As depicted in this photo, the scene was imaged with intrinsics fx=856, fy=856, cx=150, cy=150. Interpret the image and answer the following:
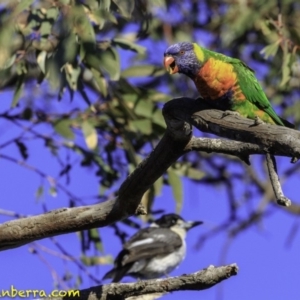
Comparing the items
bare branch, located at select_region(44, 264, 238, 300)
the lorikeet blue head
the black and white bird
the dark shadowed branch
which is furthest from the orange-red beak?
the black and white bird

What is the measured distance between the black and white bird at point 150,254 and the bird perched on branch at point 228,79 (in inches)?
76.3

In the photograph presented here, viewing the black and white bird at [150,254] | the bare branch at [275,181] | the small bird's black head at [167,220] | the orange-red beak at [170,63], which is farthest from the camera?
the small bird's black head at [167,220]

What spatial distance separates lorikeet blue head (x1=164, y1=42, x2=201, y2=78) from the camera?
11.4ft

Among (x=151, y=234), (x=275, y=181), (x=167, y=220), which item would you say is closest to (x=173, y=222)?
(x=167, y=220)

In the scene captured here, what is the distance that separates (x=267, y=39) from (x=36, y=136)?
4.56ft

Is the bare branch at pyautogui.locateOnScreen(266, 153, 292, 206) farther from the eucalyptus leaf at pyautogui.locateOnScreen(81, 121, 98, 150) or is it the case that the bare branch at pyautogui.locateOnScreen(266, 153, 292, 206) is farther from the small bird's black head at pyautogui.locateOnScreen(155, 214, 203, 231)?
the small bird's black head at pyautogui.locateOnScreen(155, 214, 203, 231)

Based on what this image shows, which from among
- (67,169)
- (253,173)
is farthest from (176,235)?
(67,169)

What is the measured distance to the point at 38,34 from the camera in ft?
12.3

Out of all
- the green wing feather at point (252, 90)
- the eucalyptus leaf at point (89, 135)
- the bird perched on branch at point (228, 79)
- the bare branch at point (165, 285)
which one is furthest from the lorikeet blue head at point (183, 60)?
the bare branch at point (165, 285)

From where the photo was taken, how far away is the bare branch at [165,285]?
8.19 ft

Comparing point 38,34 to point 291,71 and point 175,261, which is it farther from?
point 175,261

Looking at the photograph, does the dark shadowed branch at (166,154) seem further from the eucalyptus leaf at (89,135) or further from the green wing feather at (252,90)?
the eucalyptus leaf at (89,135)

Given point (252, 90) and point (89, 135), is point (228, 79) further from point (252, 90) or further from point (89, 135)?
point (89, 135)

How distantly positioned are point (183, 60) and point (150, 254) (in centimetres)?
221
